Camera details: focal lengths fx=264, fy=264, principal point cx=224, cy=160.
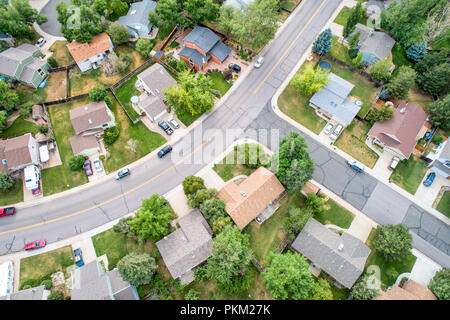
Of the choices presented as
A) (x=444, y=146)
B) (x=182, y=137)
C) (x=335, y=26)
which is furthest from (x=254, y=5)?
(x=444, y=146)

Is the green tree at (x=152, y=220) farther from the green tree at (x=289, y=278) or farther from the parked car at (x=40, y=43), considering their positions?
the parked car at (x=40, y=43)

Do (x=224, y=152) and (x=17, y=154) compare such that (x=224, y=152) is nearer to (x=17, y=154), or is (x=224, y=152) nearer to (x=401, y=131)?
(x=401, y=131)

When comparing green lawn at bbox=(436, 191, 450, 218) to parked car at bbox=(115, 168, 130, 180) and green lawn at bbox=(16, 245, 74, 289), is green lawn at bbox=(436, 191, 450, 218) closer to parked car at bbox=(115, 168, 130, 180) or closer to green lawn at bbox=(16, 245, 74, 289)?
parked car at bbox=(115, 168, 130, 180)

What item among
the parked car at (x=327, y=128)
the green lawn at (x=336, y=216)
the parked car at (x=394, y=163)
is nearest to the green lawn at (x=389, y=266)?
the green lawn at (x=336, y=216)

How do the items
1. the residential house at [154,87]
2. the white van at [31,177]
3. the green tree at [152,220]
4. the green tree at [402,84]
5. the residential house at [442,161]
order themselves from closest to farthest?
the green tree at [152,220], the white van at [31,177], the residential house at [442,161], the green tree at [402,84], the residential house at [154,87]

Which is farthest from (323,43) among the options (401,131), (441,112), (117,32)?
(117,32)
